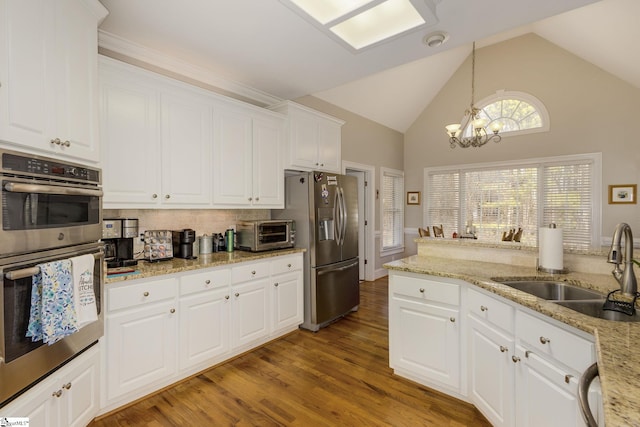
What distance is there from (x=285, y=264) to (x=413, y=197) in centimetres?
428

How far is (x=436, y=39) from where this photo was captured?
2.38m

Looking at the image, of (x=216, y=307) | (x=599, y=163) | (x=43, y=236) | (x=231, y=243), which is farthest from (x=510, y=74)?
(x=43, y=236)

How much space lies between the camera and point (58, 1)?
154 cm

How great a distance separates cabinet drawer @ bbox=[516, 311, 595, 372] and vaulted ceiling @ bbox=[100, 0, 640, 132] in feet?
6.50

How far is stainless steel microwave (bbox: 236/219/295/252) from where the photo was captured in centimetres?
308

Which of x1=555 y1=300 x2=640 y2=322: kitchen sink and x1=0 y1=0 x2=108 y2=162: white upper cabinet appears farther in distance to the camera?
x1=555 y1=300 x2=640 y2=322: kitchen sink

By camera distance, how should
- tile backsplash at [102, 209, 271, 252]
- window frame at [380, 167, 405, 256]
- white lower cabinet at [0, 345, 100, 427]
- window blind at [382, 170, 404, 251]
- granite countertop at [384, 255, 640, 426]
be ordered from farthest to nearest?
window blind at [382, 170, 404, 251], window frame at [380, 167, 405, 256], tile backsplash at [102, 209, 271, 252], white lower cabinet at [0, 345, 100, 427], granite countertop at [384, 255, 640, 426]

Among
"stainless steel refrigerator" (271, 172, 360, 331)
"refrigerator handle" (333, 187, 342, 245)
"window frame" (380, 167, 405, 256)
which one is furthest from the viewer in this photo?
"window frame" (380, 167, 405, 256)

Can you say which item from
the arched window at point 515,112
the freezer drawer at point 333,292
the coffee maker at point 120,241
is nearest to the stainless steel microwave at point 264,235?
the freezer drawer at point 333,292

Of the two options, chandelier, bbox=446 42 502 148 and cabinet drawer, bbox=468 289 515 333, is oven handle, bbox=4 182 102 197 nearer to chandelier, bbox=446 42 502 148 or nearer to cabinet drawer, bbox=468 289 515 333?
cabinet drawer, bbox=468 289 515 333

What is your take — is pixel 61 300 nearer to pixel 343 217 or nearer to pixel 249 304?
pixel 249 304

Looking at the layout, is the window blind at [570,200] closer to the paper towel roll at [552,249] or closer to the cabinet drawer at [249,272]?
the paper towel roll at [552,249]

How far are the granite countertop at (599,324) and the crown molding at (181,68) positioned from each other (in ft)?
8.09

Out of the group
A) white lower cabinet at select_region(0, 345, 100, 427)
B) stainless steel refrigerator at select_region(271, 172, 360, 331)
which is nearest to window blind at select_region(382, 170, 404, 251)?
stainless steel refrigerator at select_region(271, 172, 360, 331)
